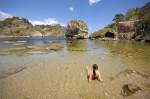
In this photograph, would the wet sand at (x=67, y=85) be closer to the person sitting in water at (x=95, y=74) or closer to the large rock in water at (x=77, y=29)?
the person sitting in water at (x=95, y=74)

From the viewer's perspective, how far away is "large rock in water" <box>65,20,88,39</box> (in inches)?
4569

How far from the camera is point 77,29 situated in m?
118

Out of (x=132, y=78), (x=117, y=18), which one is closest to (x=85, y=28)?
(x=117, y=18)

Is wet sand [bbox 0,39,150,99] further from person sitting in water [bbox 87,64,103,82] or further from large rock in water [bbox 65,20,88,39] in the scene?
large rock in water [bbox 65,20,88,39]

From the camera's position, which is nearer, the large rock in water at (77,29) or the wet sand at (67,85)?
the wet sand at (67,85)

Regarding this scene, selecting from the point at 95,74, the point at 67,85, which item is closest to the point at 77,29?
the point at 95,74

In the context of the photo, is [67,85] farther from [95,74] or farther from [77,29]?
[77,29]

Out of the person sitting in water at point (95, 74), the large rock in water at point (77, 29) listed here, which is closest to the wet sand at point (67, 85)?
the person sitting in water at point (95, 74)

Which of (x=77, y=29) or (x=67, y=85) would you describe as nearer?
(x=67, y=85)

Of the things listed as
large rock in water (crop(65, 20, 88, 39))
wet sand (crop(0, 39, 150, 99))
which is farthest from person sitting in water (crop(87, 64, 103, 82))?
large rock in water (crop(65, 20, 88, 39))

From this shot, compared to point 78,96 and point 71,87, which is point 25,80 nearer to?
point 71,87

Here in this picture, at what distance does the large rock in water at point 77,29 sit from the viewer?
116062mm

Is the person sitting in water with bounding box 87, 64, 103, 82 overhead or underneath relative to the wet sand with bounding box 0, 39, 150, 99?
overhead

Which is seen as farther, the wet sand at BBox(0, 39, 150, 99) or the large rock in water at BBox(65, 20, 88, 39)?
the large rock in water at BBox(65, 20, 88, 39)
